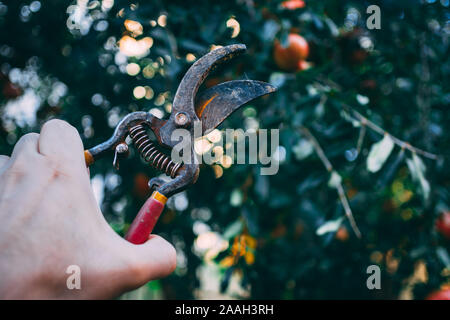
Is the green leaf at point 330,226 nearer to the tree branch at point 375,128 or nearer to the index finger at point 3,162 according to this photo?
the tree branch at point 375,128

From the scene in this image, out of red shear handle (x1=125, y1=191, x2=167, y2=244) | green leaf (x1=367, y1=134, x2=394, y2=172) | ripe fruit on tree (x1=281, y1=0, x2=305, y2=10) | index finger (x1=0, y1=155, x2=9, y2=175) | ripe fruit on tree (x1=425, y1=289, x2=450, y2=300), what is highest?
ripe fruit on tree (x1=281, y1=0, x2=305, y2=10)

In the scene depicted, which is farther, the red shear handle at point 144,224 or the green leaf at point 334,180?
the green leaf at point 334,180

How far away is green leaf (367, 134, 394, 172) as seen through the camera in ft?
3.49

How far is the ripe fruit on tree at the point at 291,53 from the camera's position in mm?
1325

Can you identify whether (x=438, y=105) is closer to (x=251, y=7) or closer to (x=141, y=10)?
(x=251, y=7)

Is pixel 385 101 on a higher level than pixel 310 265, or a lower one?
higher

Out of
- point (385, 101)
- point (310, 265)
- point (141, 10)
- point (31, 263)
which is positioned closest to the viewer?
point (31, 263)

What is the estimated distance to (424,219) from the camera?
4.12ft

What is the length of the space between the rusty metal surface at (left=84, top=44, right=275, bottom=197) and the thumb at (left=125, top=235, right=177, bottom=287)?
9 cm

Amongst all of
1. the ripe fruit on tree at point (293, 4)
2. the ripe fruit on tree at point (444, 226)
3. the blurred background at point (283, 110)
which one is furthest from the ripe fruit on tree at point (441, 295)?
the ripe fruit on tree at point (293, 4)

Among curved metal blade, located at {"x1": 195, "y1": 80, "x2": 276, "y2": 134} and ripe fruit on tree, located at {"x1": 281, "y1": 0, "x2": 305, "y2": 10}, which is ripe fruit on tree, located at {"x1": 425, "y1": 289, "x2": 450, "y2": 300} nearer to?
curved metal blade, located at {"x1": 195, "y1": 80, "x2": 276, "y2": 134}

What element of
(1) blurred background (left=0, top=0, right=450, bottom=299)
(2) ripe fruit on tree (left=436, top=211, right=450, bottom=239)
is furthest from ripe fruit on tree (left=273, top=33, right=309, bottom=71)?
(2) ripe fruit on tree (left=436, top=211, right=450, bottom=239)
